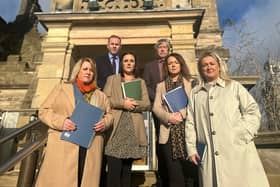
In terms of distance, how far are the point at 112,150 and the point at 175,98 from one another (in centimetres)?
90

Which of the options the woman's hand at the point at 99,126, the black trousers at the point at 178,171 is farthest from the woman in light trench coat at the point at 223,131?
the woman's hand at the point at 99,126

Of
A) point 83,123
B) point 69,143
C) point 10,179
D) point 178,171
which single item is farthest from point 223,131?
point 10,179

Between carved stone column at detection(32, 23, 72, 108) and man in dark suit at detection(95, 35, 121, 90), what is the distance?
8.68 ft

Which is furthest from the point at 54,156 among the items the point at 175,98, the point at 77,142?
the point at 175,98

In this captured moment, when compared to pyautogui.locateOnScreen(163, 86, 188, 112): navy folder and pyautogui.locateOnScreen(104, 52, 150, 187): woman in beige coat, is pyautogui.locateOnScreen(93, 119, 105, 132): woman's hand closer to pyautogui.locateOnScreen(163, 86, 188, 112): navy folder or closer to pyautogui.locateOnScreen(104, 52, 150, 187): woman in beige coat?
pyautogui.locateOnScreen(104, 52, 150, 187): woman in beige coat

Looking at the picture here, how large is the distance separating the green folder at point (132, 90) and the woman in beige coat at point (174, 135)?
0.23m

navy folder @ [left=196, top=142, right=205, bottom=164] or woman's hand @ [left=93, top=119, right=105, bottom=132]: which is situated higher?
woman's hand @ [left=93, top=119, right=105, bottom=132]

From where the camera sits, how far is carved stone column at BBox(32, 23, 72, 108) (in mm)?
6328

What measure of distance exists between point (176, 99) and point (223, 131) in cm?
77

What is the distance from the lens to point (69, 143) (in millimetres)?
2672

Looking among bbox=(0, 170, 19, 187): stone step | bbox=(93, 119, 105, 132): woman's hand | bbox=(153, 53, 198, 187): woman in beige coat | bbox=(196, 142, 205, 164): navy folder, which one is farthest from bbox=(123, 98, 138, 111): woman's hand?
bbox=(0, 170, 19, 187): stone step

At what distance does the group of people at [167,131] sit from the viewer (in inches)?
95.9

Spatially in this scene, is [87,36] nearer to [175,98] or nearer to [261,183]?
[175,98]

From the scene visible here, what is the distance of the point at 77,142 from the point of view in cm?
268
